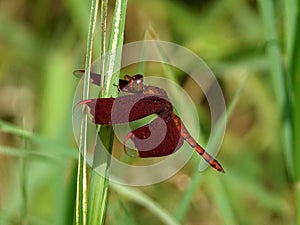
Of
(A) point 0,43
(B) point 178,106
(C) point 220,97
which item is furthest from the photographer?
(A) point 0,43

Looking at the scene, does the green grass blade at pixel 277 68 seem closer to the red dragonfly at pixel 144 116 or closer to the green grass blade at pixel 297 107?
the green grass blade at pixel 297 107

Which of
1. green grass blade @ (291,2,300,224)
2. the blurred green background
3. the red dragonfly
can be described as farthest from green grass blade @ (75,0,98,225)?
the blurred green background

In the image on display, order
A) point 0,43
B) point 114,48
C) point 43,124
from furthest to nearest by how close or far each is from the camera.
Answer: point 0,43
point 43,124
point 114,48

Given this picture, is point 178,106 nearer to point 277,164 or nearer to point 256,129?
point 277,164

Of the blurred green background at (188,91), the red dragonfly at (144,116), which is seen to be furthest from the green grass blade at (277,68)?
the red dragonfly at (144,116)

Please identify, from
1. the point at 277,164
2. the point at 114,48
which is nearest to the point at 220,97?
the point at 277,164

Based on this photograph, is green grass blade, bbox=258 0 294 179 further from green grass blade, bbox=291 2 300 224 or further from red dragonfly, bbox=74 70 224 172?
red dragonfly, bbox=74 70 224 172
